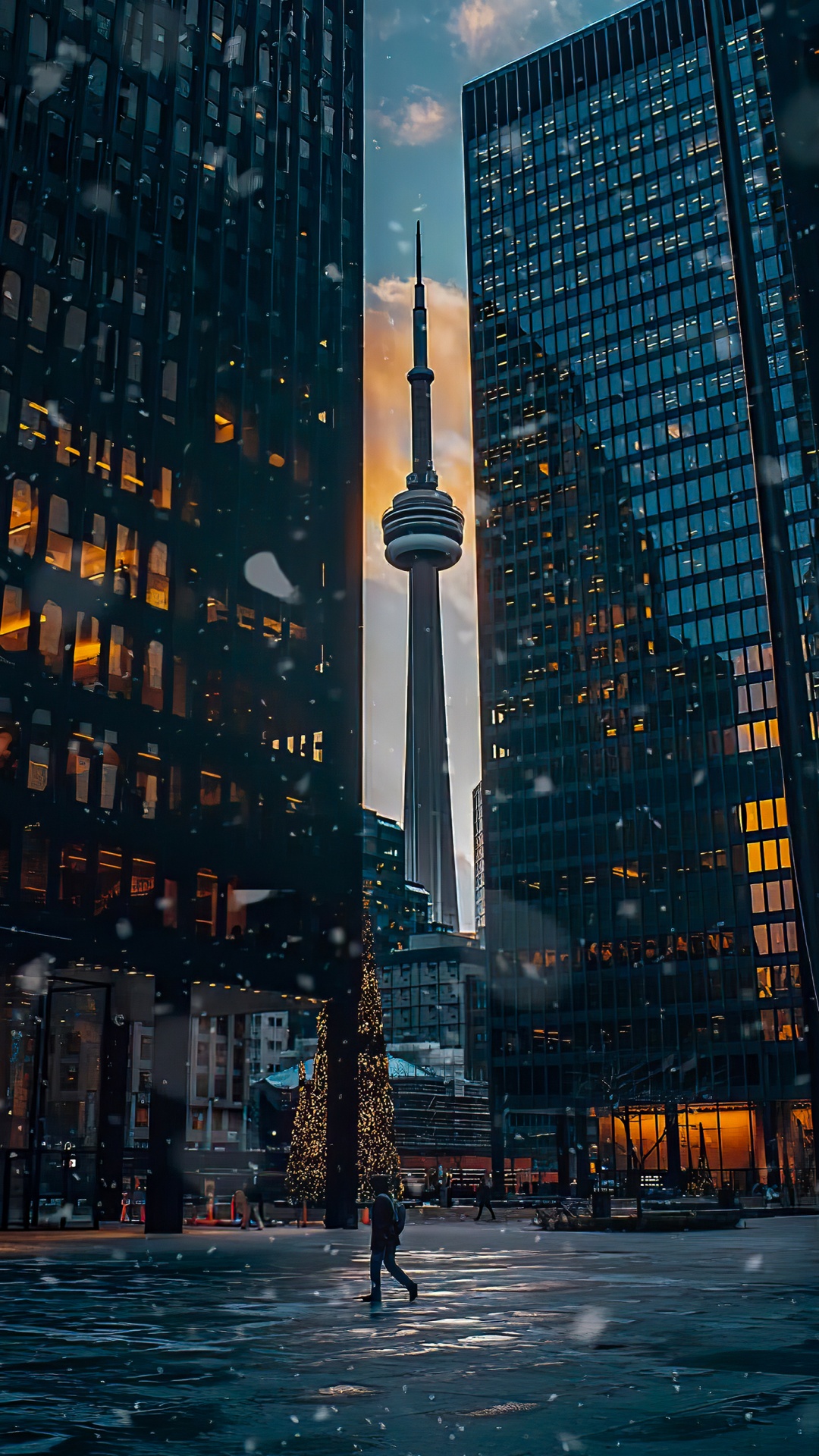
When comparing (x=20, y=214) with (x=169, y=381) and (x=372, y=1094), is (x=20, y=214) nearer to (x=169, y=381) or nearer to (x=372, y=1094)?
(x=169, y=381)

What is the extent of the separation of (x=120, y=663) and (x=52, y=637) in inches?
96.7

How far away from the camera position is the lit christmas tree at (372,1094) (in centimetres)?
5159

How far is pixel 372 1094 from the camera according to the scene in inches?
2060

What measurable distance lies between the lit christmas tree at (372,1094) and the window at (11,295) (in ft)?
84.5

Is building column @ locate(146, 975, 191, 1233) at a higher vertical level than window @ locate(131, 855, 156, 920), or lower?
lower

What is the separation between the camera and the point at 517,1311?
714 inches

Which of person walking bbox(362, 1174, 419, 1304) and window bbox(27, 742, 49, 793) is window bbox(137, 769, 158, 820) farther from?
person walking bbox(362, 1174, 419, 1304)

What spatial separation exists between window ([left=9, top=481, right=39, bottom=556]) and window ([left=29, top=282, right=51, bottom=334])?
17.1 ft

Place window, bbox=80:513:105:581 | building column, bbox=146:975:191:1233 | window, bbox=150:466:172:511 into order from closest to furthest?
building column, bbox=146:975:191:1233 → window, bbox=80:513:105:581 → window, bbox=150:466:172:511

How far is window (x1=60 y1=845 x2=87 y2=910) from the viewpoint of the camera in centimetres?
3662

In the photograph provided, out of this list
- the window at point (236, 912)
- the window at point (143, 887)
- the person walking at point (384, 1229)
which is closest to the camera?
the person walking at point (384, 1229)

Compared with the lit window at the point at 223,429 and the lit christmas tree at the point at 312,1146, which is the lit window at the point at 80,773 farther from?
the lit christmas tree at the point at 312,1146

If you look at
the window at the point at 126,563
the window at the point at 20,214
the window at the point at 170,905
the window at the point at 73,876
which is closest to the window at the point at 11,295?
the window at the point at 20,214

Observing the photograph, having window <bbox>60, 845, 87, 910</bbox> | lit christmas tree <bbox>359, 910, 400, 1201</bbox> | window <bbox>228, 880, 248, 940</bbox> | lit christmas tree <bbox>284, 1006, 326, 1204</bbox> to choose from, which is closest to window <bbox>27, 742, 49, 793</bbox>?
window <bbox>60, 845, 87, 910</bbox>
